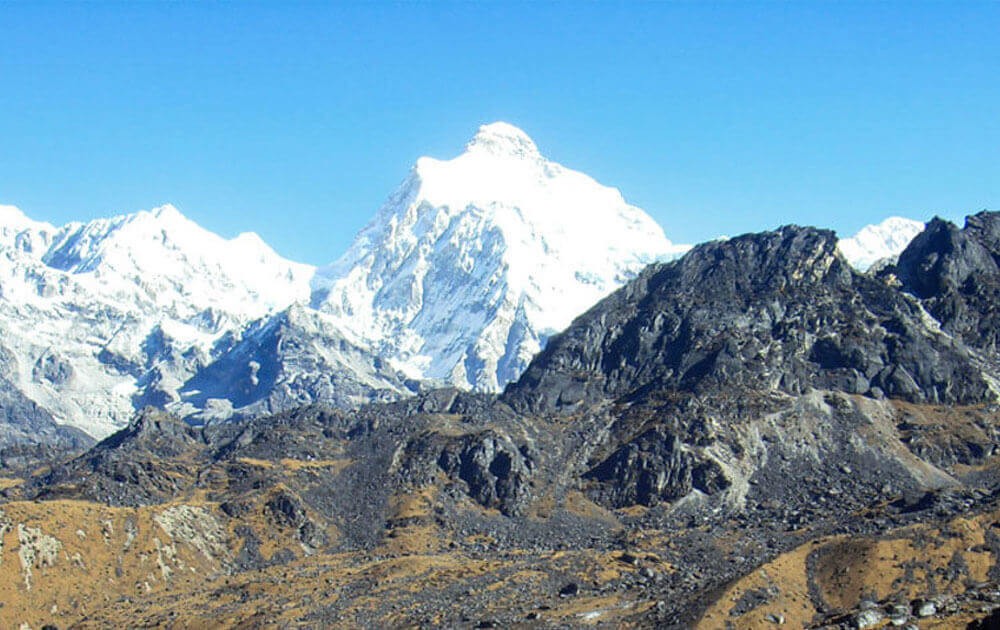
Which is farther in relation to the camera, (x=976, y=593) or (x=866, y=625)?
(x=976, y=593)

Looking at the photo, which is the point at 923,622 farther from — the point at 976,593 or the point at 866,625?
the point at 976,593

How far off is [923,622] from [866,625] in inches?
413

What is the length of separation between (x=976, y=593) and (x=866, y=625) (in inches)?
1123

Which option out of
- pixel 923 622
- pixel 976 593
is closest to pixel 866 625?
pixel 923 622

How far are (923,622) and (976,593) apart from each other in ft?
98.1

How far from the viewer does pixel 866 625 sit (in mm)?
178500

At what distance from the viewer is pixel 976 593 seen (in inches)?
7643

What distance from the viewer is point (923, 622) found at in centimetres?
17025

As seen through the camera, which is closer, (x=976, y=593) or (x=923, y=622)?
(x=923, y=622)
